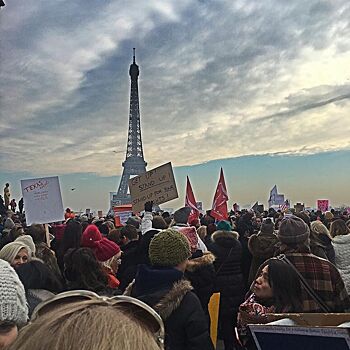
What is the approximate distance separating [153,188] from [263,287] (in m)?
6.66

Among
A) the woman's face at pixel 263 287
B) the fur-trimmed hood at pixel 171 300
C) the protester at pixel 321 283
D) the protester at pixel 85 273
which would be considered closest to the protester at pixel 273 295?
the woman's face at pixel 263 287

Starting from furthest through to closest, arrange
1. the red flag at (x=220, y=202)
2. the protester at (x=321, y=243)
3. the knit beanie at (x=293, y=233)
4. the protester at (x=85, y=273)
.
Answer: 1. the red flag at (x=220, y=202)
2. the protester at (x=321, y=243)
3. the knit beanie at (x=293, y=233)
4. the protester at (x=85, y=273)

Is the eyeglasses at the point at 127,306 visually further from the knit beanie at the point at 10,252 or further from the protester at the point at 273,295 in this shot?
the knit beanie at the point at 10,252

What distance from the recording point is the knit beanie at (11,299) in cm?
250

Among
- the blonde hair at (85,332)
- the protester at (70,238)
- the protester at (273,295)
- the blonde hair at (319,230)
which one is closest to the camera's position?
the blonde hair at (85,332)

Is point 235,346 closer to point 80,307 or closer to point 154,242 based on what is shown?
point 154,242

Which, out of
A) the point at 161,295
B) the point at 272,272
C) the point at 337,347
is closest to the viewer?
the point at 337,347

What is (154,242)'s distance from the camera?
14.2ft

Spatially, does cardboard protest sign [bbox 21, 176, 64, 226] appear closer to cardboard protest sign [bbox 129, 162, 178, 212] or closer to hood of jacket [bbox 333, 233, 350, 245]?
cardboard protest sign [bbox 129, 162, 178, 212]

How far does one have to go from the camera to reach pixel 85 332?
1146 mm

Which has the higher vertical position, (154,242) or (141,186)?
(141,186)

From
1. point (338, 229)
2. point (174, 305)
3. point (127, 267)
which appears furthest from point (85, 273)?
point (338, 229)

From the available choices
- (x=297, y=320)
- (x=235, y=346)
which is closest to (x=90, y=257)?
(x=297, y=320)

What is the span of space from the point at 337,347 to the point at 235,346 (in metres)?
6.18
